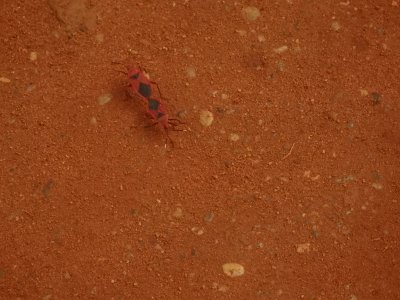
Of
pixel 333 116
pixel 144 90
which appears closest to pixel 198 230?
pixel 144 90

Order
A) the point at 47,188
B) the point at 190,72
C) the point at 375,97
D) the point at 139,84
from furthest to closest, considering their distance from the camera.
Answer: the point at 375,97
the point at 190,72
the point at 47,188
the point at 139,84

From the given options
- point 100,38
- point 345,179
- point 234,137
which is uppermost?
point 100,38

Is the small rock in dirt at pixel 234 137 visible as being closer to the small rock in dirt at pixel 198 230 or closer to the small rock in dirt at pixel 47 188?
the small rock in dirt at pixel 198 230

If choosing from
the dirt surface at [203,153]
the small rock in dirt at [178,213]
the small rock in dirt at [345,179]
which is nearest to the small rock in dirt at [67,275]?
the dirt surface at [203,153]

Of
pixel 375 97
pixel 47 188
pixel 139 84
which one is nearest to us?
pixel 139 84

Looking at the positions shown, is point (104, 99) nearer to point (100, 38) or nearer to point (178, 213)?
point (100, 38)

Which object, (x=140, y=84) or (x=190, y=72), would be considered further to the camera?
(x=190, y=72)

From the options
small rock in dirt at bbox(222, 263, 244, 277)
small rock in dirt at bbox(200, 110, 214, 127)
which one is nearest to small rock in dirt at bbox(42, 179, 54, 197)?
small rock in dirt at bbox(200, 110, 214, 127)

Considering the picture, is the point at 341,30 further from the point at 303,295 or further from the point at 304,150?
the point at 303,295
